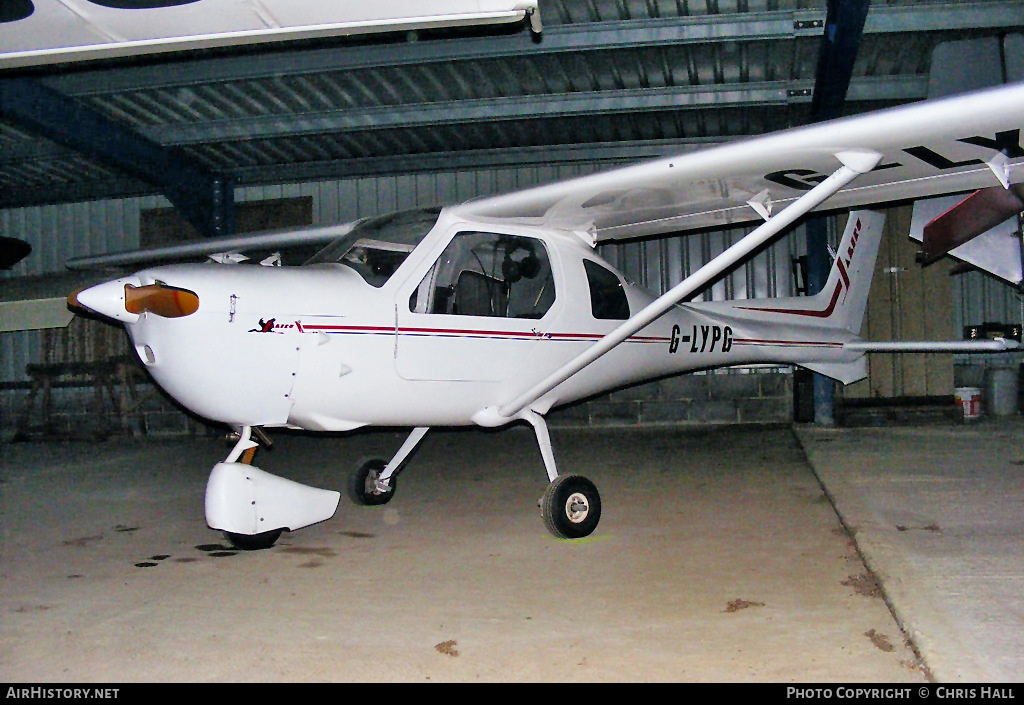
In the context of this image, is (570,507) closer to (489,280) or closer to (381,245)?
(489,280)

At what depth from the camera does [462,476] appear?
7.21 meters

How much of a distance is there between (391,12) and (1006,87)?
2.59 meters

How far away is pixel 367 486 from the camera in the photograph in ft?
19.0

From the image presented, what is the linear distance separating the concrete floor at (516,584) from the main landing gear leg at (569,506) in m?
0.11

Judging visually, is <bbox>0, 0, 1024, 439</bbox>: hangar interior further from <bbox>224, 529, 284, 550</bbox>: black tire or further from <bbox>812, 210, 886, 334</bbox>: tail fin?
<bbox>224, 529, 284, 550</bbox>: black tire

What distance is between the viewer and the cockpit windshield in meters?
4.77

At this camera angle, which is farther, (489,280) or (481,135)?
(481,135)

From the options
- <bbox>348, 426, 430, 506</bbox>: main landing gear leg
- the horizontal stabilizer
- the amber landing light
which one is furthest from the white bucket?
the amber landing light

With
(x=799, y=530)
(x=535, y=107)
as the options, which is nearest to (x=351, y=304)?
(x=799, y=530)

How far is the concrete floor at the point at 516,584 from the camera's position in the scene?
2.89m

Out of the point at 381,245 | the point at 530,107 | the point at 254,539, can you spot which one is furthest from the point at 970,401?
the point at 254,539

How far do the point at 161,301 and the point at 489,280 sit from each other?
75.1 inches

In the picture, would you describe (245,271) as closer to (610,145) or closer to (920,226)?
(610,145)

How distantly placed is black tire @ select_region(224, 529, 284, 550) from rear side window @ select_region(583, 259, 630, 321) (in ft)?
7.96
